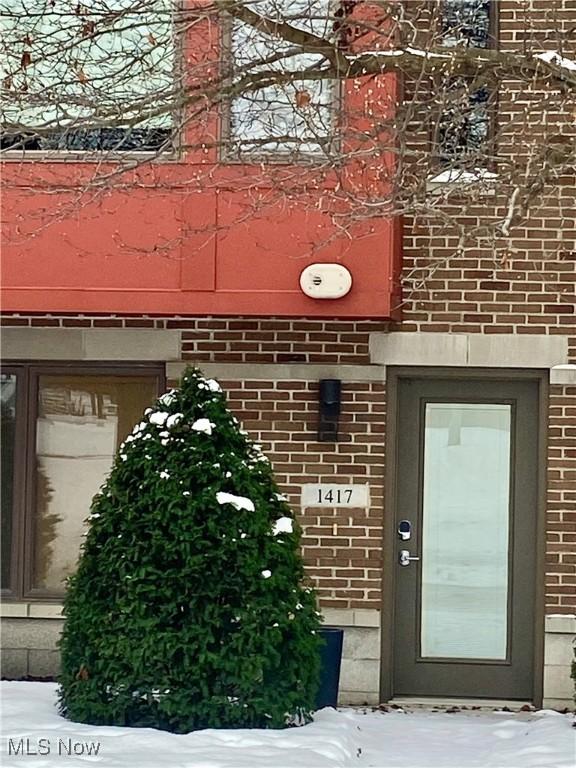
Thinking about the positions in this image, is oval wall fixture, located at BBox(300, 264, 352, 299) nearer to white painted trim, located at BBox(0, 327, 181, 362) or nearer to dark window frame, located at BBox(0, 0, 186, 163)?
dark window frame, located at BBox(0, 0, 186, 163)

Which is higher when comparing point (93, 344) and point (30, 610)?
point (93, 344)

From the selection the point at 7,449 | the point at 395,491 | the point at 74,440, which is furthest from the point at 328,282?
the point at 7,449

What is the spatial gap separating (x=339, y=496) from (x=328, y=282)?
168 cm

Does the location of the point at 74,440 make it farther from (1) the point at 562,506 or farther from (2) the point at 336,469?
(1) the point at 562,506

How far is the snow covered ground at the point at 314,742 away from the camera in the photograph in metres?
6.97

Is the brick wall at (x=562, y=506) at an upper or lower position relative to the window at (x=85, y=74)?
lower

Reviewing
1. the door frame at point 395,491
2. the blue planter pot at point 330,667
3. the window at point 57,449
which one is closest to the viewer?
the blue planter pot at point 330,667

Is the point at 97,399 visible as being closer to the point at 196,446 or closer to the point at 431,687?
the point at 196,446

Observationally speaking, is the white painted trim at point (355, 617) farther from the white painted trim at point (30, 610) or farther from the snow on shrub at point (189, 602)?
the white painted trim at point (30, 610)

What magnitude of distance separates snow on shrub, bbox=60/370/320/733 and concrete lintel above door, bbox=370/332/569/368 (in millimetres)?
2136

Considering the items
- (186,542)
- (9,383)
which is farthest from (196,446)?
(9,383)

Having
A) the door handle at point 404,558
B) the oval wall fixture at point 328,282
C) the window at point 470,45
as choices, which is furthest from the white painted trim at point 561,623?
the window at point 470,45

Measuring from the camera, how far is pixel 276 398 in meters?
9.77

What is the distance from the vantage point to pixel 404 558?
9.88m
